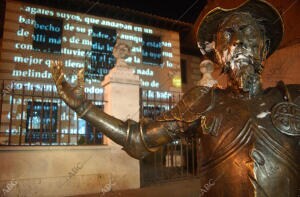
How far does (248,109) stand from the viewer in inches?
85.3

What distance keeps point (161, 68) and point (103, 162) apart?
8.41m

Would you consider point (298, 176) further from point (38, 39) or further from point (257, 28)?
point (38, 39)

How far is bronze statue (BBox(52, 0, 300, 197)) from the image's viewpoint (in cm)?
195

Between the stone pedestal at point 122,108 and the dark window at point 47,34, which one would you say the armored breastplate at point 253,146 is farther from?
the dark window at point 47,34

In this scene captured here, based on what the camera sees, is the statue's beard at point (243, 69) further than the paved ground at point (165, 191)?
No

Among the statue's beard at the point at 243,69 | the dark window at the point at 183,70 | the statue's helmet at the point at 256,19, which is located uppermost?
the dark window at the point at 183,70

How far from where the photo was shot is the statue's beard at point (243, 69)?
2.16m

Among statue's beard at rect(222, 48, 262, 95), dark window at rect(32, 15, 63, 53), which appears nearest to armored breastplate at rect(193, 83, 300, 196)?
statue's beard at rect(222, 48, 262, 95)

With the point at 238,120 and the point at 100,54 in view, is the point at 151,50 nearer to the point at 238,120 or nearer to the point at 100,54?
the point at 100,54

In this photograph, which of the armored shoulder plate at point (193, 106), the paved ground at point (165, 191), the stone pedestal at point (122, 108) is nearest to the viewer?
the armored shoulder plate at point (193, 106)

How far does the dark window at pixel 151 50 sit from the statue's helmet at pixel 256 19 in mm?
10352

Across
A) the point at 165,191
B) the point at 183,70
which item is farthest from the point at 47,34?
the point at 165,191

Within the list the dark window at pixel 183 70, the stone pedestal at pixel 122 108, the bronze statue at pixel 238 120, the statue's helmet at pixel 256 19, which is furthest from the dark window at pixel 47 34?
the statue's helmet at pixel 256 19

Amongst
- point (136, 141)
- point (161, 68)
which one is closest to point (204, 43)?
point (136, 141)
